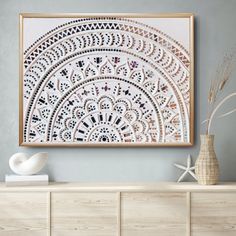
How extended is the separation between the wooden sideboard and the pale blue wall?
0.91ft

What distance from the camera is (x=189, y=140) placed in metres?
2.96

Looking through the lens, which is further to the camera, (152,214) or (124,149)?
(124,149)

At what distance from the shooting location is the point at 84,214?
2.71 metres

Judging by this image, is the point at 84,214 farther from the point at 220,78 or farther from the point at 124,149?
the point at 220,78

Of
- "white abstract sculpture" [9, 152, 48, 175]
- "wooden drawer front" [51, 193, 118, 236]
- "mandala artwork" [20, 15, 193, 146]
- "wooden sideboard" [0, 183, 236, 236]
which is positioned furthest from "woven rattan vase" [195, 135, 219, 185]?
"white abstract sculpture" [9, 152, 48, 175]

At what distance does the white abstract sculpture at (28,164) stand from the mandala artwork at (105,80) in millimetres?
168

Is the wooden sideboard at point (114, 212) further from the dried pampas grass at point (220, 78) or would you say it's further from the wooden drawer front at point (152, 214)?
the dried pampas grass at point (220, 78)

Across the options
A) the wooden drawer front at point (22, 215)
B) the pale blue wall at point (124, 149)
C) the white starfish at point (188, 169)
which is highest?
the pale blue wall at point (124, 149)

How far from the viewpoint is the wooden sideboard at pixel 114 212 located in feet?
8.87

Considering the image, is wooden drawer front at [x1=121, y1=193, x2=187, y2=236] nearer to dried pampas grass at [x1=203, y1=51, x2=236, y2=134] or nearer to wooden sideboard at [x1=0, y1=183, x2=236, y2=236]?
wooden sideboard at [x1=0, y1=183, x2=236, y2=236]

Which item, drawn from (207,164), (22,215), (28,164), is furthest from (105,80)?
(22,215)

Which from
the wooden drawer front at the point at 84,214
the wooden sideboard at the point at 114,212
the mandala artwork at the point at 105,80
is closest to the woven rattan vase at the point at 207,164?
the wooden sideboard at the point at 114,212

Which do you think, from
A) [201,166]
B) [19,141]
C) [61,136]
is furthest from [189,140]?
[19,141]

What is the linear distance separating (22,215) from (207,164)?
1.12 metres
